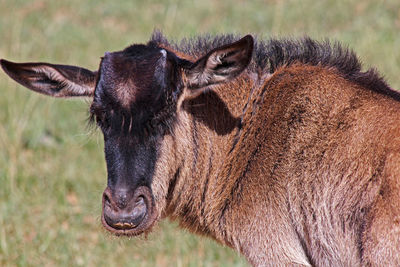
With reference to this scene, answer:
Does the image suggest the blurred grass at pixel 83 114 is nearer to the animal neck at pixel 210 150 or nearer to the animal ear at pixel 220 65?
the animal neck at pixel 210 150

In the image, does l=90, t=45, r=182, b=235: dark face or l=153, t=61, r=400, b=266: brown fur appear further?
l=90, t=45, r=182, b=235: dark face

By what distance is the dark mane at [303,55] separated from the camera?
17.1ft

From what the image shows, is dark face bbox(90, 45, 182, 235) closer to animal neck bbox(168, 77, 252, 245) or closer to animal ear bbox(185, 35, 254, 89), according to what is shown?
animal ear bbox(185, 35, 254, 89)

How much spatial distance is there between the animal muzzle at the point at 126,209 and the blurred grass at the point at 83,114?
24.4 inches

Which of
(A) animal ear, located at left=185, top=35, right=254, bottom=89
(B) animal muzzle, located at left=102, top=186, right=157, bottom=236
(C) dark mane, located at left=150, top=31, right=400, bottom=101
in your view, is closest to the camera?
(B) animal muzzle, located at left=102, top=186, right=157, bottom=236

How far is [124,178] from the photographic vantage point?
4727mm

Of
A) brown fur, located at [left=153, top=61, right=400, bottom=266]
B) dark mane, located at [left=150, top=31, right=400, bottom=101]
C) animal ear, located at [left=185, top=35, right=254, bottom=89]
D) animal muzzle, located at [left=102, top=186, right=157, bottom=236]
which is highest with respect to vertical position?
dark mane, located at [left=150, top=31, right=400, bottom=101]

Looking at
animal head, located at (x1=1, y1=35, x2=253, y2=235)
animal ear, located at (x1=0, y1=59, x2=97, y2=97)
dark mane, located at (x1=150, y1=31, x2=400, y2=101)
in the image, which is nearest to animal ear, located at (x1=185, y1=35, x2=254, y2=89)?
animal head, located at (x1=1, y1=35, x2=253, y2=235)

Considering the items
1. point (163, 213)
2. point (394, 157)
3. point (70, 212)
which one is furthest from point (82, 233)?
point (394, 157)

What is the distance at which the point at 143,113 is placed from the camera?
4.79m

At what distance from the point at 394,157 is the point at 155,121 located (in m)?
1.73

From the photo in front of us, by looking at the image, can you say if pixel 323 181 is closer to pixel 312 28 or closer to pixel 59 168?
pixel 59 168

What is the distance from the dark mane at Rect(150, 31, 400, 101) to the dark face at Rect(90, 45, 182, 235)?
0.81 metres

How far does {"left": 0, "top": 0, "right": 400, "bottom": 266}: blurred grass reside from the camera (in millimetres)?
7355
